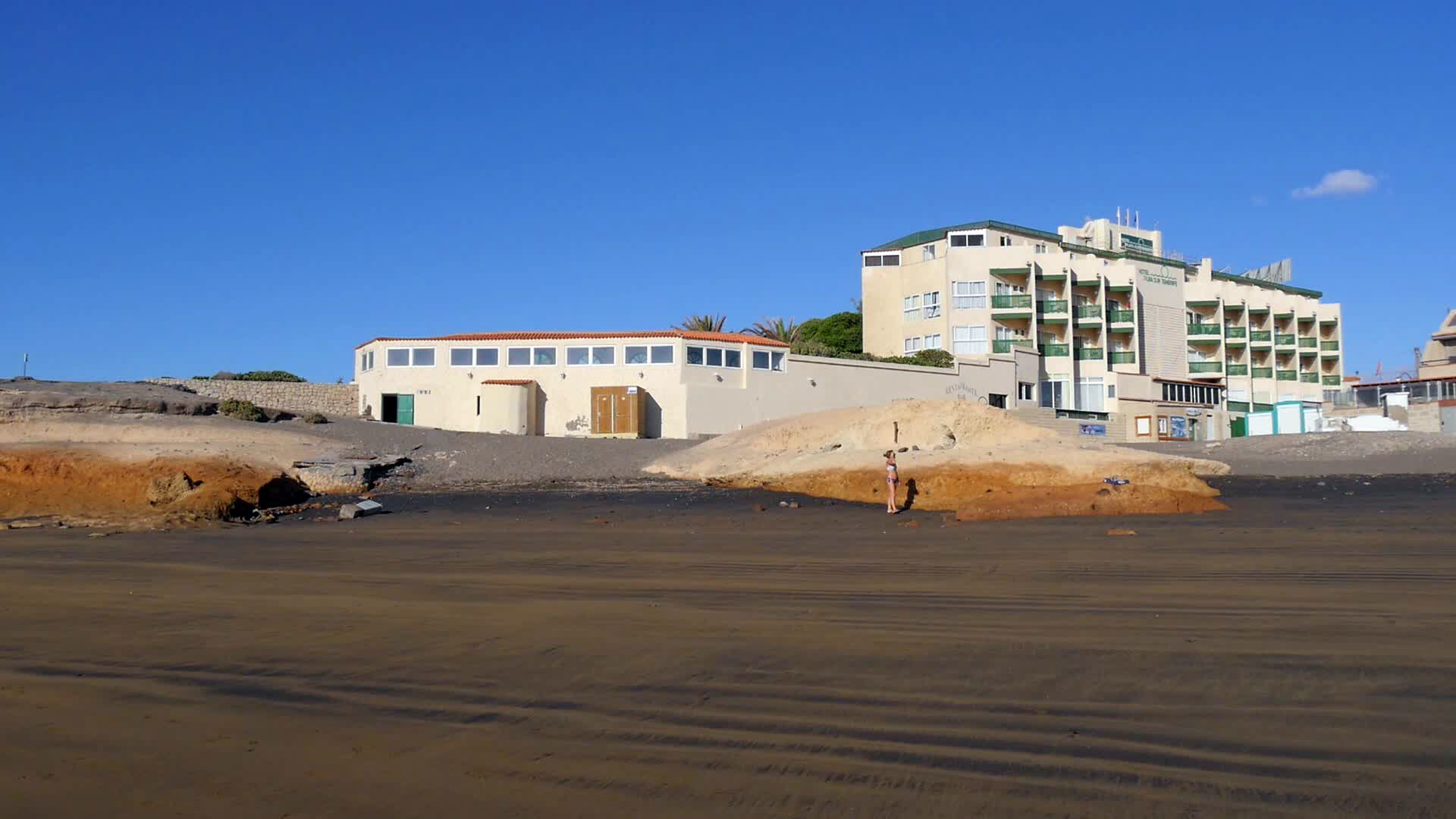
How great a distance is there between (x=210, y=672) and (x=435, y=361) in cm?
3870

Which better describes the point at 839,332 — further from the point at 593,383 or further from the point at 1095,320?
the point at 593,383

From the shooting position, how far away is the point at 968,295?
2451 inches

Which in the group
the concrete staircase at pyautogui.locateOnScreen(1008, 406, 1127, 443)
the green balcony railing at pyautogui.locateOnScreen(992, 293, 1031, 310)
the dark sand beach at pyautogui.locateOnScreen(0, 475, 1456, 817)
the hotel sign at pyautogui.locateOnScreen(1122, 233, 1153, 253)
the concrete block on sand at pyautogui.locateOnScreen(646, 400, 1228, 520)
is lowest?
the dark sand beach at pyautogui.locateOnScreen(0, 475, 1456, 817)

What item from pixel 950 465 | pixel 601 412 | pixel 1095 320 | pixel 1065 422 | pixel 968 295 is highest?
pixel 968 295

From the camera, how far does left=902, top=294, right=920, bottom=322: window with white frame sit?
210 feet

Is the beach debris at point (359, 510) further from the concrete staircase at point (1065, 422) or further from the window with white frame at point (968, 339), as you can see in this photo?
the window with white frame at point (968, 339)

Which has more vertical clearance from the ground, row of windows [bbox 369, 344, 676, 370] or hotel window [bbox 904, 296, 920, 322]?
hotel window [bbox 904, 296, 920, 322]

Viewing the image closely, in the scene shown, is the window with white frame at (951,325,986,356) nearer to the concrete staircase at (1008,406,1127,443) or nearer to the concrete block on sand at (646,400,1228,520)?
the concrete staircase at (1008,406,1127,443)

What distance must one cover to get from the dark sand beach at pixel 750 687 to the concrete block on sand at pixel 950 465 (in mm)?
6407

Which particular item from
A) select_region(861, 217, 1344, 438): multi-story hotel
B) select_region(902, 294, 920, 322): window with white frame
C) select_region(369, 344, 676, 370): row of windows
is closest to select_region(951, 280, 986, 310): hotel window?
select_region(861, 217, 1344, 438): multi-story hotel

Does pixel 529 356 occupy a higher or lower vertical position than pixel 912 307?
lower

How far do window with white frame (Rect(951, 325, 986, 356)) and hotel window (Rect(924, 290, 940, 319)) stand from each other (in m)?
1.55

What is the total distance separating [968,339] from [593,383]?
2715 cm

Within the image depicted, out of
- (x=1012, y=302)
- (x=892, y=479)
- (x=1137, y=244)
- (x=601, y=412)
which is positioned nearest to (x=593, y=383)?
(x=601, y=412)
